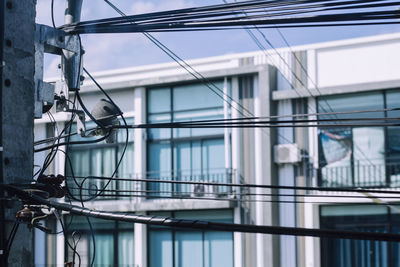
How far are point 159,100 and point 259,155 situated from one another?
4239mm

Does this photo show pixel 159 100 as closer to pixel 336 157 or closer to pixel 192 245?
pixel 192 245

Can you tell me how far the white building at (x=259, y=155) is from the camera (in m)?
22.1

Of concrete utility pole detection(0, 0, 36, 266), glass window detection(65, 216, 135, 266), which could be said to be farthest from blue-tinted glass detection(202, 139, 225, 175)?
concrete utility pole detection(0, 0, 36, 266)

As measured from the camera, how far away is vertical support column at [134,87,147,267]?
24.8 m

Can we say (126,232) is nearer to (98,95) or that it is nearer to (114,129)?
(98,95)

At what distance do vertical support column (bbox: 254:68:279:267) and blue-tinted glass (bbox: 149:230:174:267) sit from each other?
3267 mm

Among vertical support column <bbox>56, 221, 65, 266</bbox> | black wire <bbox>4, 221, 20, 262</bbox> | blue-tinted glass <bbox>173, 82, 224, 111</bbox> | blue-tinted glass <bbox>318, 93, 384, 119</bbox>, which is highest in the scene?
blue-tinted glass <bbox>173, 82, 224, 111</bbox>

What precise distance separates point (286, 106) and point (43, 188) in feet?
56.5

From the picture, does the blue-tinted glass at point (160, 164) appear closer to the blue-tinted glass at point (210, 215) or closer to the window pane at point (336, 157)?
the blue-tinted glass at point (210, 215)

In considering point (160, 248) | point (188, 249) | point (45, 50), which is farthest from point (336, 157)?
point (45, 50)

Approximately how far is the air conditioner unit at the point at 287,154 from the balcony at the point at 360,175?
2.83 feet

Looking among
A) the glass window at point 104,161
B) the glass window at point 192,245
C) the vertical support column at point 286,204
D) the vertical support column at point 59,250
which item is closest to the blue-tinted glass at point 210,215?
the glass window at point 192,245

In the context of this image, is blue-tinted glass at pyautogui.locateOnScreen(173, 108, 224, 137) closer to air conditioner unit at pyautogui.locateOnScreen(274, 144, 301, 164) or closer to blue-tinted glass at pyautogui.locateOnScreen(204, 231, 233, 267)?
air conditioner unit at pyautogui.locateOnScreen(274, 144, 301, 164)

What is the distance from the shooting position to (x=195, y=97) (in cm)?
2464
